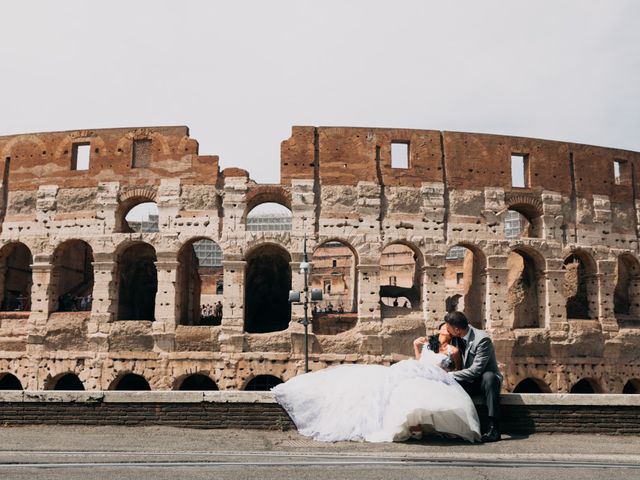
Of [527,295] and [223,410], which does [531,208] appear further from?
[223,410]

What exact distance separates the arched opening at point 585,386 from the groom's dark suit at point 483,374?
14031 millimetres

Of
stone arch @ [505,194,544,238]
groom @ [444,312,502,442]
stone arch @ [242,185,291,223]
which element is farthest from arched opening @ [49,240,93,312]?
groom @ [444,312,502,442]

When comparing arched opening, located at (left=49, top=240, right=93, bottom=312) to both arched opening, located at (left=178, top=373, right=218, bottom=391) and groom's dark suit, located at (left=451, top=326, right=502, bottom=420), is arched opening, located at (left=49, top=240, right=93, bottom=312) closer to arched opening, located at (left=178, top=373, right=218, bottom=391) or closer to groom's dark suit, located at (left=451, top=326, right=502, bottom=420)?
arched opening, located at (left=178, top=373, right=218, bottom=391)

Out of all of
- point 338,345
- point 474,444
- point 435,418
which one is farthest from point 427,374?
point 338,345

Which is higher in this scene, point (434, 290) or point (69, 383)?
point (434, 290)

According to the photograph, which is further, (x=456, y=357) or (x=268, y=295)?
(x=268, y=295)

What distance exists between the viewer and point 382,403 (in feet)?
21.2

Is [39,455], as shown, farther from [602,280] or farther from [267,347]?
[602,280]

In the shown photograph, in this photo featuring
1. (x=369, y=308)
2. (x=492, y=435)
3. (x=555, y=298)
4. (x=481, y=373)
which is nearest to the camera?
(x=492, y=435)

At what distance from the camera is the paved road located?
5.15 metres

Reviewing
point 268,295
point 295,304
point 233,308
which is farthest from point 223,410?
point 268,295

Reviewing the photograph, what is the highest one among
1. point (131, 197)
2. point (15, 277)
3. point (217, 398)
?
point (131, 197)

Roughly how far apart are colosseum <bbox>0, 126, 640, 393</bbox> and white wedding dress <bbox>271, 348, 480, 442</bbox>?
10602mm

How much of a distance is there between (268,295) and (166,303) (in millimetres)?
5591
